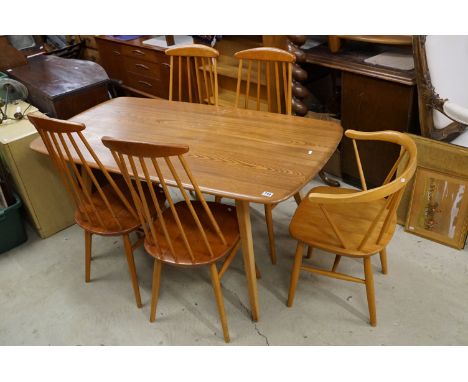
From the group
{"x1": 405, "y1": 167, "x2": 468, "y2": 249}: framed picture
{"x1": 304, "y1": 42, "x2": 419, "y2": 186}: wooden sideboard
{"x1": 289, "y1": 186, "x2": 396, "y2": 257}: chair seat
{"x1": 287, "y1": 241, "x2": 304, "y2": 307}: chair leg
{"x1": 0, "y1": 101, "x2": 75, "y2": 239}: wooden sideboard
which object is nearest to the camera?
{"x1": 289, "y1": 186, "x2": 396, "y2": 257}: chair seat

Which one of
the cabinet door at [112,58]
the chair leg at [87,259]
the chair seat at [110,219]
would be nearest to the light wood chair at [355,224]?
the chair seat at [110,219]

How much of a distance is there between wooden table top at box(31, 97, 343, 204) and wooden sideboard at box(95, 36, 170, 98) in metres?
1.24

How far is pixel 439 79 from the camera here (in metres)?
2.04

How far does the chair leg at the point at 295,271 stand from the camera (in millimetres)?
1783

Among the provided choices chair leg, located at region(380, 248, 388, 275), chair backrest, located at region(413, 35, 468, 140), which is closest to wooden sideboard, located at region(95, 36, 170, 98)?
chair backrest, located at region(413, 35, 468, 140)

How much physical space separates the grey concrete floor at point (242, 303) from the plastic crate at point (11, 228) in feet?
0.42

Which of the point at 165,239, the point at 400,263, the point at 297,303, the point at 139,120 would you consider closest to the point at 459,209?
the point at 400,263

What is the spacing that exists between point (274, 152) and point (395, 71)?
956 millimetres

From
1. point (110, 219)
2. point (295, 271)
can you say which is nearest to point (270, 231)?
point (295, 271)

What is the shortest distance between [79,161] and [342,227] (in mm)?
1140

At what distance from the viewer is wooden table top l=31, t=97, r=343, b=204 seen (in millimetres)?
1530

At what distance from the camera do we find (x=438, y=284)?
6.57ft

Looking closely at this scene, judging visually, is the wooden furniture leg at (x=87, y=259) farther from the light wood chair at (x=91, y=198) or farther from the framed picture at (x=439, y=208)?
the framed picture at (x=439, y=208)

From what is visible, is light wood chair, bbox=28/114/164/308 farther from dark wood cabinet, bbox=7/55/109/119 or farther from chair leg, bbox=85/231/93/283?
dark wood cabinet, bbox=7/55/109/119
